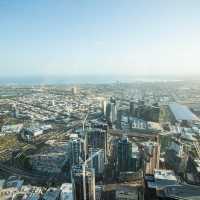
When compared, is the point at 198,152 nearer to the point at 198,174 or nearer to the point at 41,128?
the point at 198,174

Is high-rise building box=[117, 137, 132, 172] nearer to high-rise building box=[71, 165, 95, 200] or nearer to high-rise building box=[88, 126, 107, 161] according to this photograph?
high-rise building box=[88, 126, 107, 161]

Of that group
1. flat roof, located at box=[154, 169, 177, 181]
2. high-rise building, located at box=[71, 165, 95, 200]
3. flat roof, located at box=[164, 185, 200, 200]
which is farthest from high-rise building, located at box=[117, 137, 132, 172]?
high-rise building, located at box=[71, 165, 95, 200]

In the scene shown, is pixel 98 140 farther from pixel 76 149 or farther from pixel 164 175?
pixel 164 175

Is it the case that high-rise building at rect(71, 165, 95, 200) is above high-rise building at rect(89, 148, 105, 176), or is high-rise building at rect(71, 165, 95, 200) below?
above

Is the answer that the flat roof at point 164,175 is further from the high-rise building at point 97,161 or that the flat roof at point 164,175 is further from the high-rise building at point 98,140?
the high-rise building at point 98,140

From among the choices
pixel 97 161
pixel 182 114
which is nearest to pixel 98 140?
pixel 97 161

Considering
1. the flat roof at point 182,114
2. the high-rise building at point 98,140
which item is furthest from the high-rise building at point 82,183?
the flat roof at point 182,114
